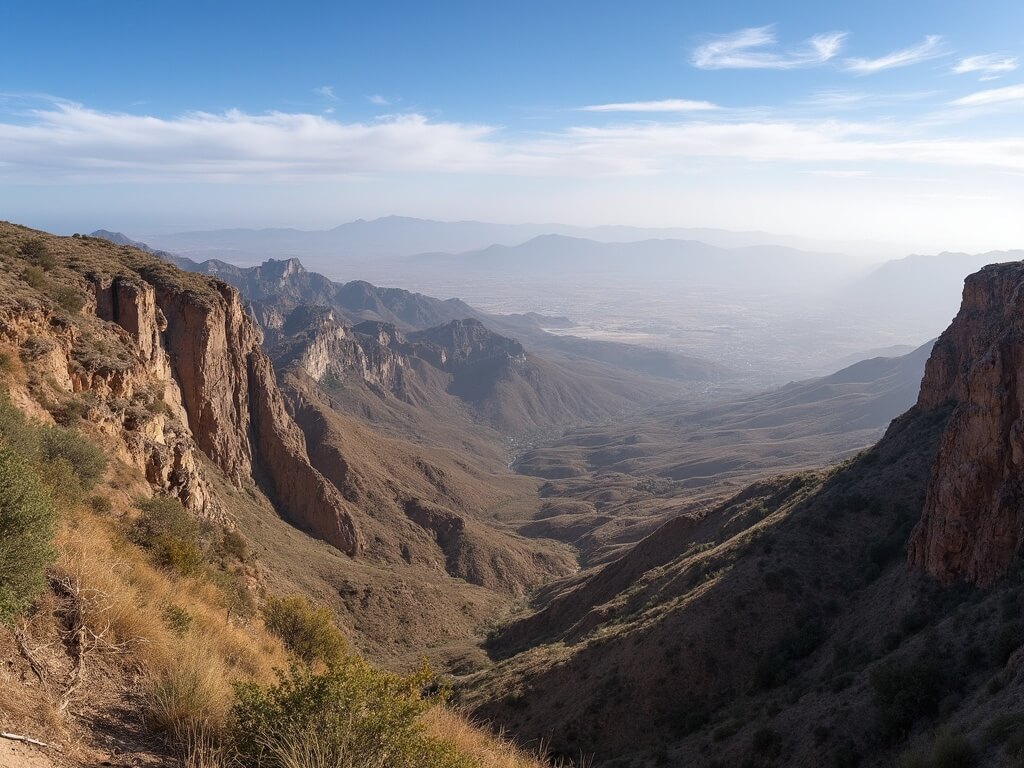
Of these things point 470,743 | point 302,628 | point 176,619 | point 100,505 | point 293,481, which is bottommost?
point 293,481

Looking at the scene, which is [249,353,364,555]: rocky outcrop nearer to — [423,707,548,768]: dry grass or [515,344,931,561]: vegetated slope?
[515,344,931,561]: vegetated slope

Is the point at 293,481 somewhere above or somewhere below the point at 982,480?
below

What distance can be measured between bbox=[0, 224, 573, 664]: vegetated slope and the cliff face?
107 ft

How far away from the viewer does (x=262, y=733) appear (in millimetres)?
6910

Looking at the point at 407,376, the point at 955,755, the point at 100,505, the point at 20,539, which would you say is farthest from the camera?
the point at 407,376

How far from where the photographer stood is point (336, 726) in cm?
711

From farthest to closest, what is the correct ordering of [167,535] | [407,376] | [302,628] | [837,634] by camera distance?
[407,376] < [837,634] < [302,628] < [167,535]

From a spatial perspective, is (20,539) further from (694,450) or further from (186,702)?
(694,450)

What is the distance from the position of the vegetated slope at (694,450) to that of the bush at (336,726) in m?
66.3

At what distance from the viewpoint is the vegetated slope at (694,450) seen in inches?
3501

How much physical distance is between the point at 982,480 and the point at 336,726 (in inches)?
1083

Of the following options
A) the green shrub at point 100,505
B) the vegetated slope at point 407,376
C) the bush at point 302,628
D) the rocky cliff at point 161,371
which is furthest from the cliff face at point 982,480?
the vegetated slope at point 407,376

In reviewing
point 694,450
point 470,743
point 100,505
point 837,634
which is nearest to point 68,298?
point 100,505

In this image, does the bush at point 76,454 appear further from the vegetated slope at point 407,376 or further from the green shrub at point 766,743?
the vegetated slope at point 407,376
